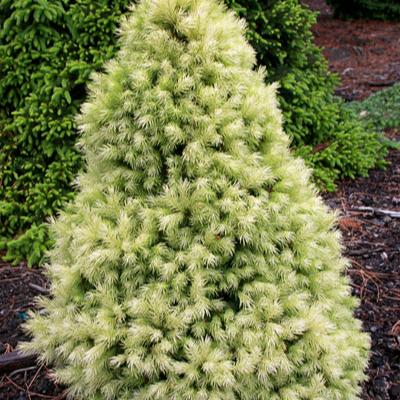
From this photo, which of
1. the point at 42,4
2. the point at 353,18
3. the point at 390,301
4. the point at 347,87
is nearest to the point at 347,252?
the point at 390,301

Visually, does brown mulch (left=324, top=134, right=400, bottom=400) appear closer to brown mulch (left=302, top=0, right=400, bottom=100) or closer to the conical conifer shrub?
the conical conifer shrub

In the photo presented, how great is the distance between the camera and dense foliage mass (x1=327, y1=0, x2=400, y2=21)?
14898 mm

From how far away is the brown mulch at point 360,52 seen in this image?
29.5 feet

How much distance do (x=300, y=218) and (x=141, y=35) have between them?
3.00 feet

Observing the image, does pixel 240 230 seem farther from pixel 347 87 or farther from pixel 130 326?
pixel 347 87

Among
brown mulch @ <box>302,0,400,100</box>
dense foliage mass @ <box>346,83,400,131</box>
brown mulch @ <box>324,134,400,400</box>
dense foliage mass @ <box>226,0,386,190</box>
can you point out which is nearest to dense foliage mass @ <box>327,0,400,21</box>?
brown mulch @ <box>302,0,400,100</box>

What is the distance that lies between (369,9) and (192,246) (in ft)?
49.1

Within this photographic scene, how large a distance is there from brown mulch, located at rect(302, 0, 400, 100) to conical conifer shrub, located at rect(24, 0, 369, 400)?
5.90m

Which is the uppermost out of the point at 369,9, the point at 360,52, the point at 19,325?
the point at 19,325

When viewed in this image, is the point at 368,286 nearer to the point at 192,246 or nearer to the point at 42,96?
the point at 192,246

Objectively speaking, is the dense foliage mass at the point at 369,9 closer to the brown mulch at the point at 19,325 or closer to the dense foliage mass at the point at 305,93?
the dense foliage mass at the point at 305,93

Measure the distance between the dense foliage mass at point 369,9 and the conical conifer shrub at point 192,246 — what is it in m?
14.4

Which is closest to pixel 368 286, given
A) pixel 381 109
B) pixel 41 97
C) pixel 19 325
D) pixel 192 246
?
pixel 192 246

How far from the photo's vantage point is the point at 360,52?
38.4ft
